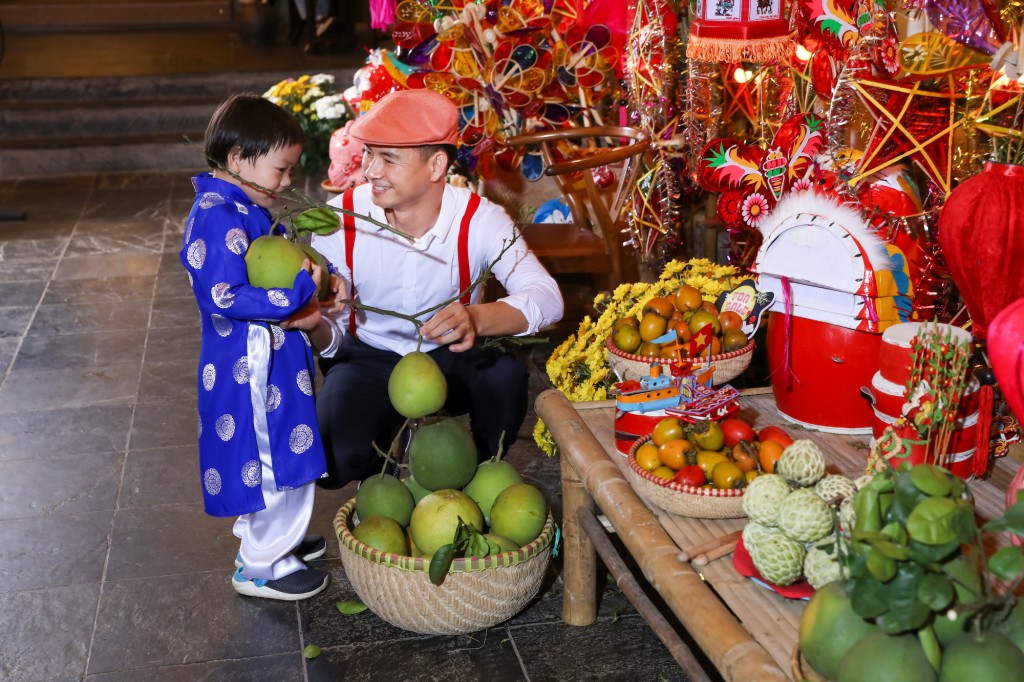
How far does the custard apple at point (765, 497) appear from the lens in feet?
4.96

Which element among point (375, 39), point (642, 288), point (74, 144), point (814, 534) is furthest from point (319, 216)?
point (375, 39)

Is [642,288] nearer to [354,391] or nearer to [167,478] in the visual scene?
[354,391]

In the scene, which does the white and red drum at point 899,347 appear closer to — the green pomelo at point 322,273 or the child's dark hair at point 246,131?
the green pomelo at point 322,273

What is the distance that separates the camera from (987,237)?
1.74 m

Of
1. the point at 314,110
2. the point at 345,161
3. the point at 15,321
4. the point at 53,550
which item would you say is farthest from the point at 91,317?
the point at 314,110

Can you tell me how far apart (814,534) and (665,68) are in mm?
2205

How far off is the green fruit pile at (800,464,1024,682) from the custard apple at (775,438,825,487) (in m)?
0.35

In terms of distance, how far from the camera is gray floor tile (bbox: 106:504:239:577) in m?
2.59

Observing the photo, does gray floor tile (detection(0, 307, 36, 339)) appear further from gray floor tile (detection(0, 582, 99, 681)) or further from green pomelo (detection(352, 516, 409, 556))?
green pomelo (detection(352, 516, 409, 556))

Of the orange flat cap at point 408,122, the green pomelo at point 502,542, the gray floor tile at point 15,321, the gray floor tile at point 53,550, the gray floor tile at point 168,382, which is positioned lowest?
the gray floor tile at point 15,321

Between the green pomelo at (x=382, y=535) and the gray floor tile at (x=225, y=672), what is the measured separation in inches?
11.8

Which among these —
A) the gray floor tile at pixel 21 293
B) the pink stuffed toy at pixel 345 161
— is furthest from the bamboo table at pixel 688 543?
the gray floor tile at pixel 21 293

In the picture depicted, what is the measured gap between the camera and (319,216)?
2.37 metres

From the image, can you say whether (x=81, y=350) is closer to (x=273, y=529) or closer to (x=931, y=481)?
(x=273, y=529)
